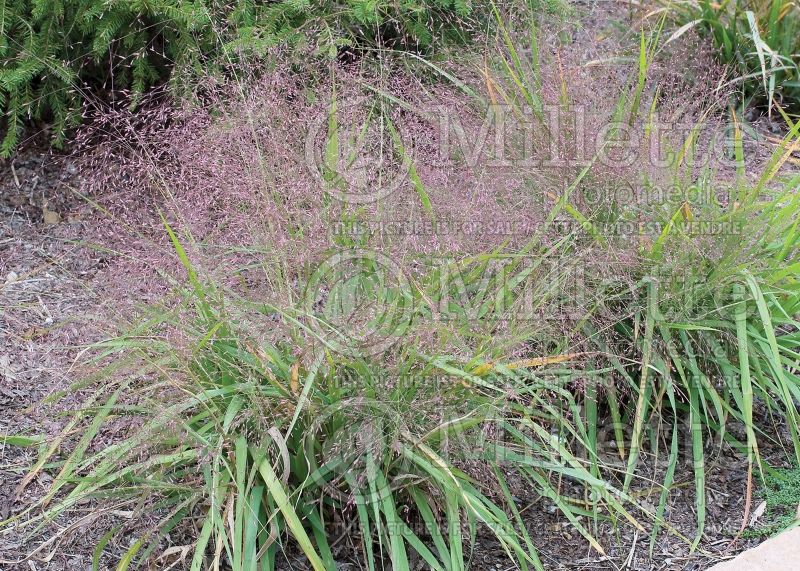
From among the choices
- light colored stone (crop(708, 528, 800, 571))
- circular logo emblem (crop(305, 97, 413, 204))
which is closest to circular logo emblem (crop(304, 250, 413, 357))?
circular logo emblem (crop(305, 97, 413, 204))

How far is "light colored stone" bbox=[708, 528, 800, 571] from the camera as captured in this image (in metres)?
2.24

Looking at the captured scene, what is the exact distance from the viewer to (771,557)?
7.46 feet

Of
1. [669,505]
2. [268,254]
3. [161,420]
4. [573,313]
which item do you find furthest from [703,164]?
[161,420]

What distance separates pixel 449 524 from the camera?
215cm

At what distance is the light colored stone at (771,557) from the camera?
7.35ft

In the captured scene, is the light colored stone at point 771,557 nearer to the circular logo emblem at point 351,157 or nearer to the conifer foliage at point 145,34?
the circular logo emblem at point 351,157

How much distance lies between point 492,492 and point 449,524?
9.6 inches

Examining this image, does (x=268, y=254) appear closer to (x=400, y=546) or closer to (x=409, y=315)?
(x=409, y=315)

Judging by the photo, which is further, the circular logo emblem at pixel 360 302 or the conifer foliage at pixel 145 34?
the conifer foliage at pixel 145 34

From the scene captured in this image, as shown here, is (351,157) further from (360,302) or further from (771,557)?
(771,557)

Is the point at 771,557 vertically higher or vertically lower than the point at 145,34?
lower

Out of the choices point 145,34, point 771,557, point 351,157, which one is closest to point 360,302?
point 351,157

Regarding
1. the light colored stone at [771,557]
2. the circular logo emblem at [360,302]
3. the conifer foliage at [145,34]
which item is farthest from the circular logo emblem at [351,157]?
the light colored stone at [771,557]

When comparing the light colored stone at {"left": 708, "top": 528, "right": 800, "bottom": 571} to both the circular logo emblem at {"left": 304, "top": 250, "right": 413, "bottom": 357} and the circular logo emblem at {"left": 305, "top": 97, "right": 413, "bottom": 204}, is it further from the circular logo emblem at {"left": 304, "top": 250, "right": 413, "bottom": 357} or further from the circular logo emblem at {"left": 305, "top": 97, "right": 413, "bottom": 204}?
the circular logo emblem at {"left": 305, "top": 97, "right": 413, "bottom": 204}
